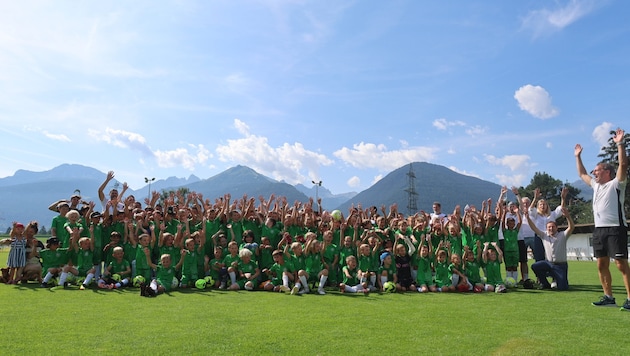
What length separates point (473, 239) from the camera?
38.5 ft

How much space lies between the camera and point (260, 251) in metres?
11.5

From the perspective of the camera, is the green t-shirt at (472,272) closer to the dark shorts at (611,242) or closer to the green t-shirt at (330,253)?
the green t-shirt at (330,253)

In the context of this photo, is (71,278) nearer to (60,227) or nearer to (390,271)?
(60,227)

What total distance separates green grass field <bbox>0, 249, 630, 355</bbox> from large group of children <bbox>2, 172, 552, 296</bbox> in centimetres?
135

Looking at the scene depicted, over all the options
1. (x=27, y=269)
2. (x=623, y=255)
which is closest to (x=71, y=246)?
(x=27, y=269)

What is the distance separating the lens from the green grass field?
488 cm

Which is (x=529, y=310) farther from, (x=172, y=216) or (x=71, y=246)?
(x=71, y=246)

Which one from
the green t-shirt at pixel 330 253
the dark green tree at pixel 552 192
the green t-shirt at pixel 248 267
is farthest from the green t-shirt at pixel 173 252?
the dark green tree at pixel 552 192

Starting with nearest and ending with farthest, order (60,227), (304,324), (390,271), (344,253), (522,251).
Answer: (304,324) → (390,271) → (60,227) → (344,253) → (522,251)

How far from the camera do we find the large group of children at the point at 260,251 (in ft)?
34.1

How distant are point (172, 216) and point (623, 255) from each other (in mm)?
10505

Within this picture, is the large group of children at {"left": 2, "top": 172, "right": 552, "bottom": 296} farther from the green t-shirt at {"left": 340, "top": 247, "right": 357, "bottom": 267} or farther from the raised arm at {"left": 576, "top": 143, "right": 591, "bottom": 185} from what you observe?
the raised arm at {"left": 576, "top": 143, "right": 591, "bottom": 185}

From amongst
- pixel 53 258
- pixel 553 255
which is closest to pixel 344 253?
pixel 553 255

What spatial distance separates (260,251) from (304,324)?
5562 mm
